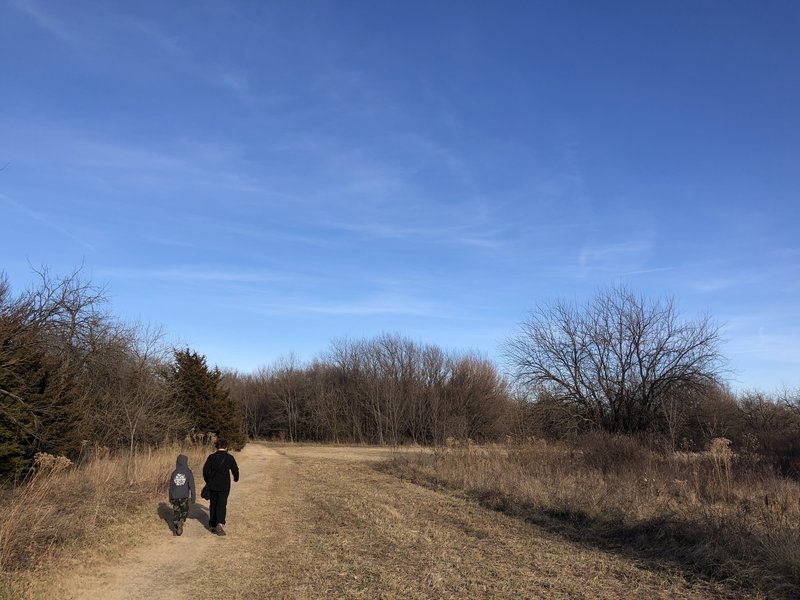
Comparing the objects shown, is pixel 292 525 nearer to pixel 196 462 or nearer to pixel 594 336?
pixel 196 462

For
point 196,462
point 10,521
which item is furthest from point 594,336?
point 10,521

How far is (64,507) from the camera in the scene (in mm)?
11641

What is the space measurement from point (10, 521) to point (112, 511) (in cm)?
376

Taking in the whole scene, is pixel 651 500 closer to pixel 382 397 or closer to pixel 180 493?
pixel 180 493

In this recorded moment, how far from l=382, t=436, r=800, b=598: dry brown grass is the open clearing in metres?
0.65

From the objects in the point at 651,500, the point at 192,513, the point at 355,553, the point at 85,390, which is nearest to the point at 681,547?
the point at 651,500

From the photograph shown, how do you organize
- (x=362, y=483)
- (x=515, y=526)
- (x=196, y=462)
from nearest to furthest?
(x=515, y=526), (x=362, y=483), (x=196, y=462)

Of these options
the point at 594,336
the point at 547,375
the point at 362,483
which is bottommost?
the point at 362,483

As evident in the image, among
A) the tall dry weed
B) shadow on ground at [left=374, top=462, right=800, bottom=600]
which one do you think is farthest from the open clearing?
the tall dry weed

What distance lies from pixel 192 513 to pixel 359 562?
274 inches

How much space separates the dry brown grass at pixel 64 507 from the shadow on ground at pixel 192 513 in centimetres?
41

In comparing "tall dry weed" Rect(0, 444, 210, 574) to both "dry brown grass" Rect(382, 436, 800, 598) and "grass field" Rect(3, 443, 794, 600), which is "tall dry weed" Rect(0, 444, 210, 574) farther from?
"dry brown grass" Rect(382, 436, 800, 598)

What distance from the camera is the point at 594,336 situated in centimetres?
3291

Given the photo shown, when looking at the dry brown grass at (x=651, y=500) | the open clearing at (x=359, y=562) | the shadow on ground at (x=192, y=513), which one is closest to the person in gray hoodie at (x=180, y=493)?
the open clearing at (x=359, y=562)
